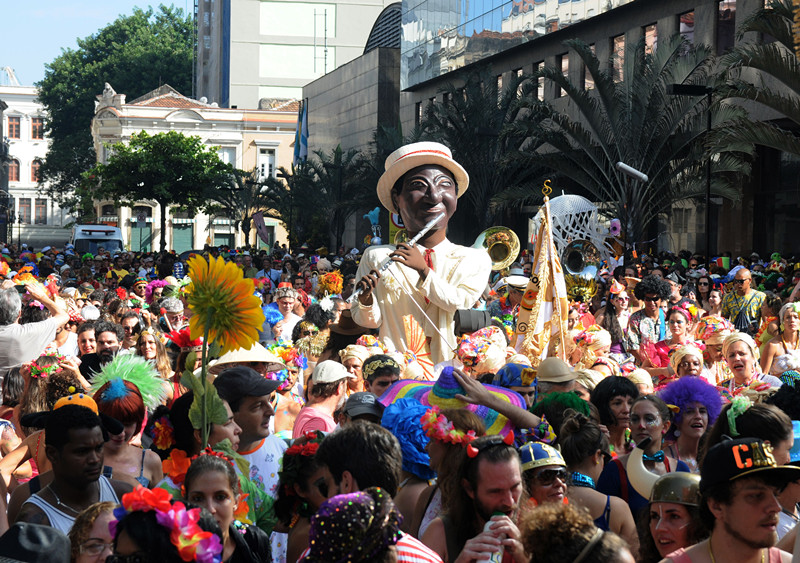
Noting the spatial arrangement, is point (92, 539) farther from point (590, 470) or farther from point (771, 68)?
point (771, 68)

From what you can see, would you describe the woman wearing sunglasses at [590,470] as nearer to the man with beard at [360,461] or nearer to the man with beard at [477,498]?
the man with beard at [477,498]

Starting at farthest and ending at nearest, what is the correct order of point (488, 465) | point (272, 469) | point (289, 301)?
point (289, 301) < point (272, 469) < point (488, 465)

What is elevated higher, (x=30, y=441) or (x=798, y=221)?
(x=798, y=221)

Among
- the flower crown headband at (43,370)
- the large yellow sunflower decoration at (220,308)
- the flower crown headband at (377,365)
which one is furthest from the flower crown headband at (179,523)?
the flower crown headband at (43,370)

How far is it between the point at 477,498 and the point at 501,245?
6277 mm

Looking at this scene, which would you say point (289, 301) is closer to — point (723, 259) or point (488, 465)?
point (488, 465)

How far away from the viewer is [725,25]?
85.0 ft

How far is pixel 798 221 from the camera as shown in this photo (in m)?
26.1

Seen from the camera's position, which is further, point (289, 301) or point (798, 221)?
point (798, 221)

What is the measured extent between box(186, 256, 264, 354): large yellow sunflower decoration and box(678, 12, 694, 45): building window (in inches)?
967

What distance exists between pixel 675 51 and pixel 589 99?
2.30 meters

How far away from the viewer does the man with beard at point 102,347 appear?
311 inches

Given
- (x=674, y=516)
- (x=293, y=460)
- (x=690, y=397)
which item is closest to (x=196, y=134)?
(x=690, y=397)

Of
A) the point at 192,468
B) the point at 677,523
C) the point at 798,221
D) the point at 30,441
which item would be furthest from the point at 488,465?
the point at 798,221
